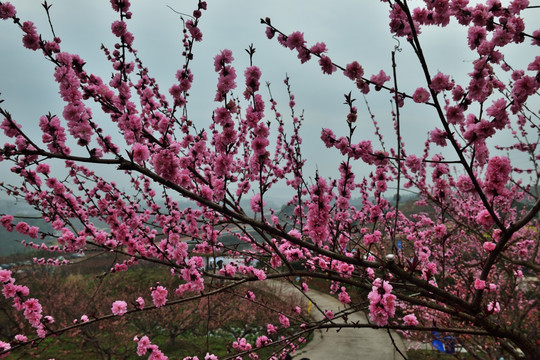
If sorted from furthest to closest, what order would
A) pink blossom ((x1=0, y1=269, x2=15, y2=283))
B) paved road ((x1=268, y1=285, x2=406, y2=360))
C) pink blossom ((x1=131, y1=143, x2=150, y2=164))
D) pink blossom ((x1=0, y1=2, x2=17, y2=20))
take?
paved road ((x1=268, y1=285, x2=406, y2=360)), pink blossom ((x1=0, y1=269, x2=15, y2=283)), pink blossom ((x1=0, y1=2, x2=17, y2=20)), pink blossom ((x1=131, y1=143, x2=150, y2=164))

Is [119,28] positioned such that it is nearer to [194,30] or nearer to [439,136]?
[194,30]

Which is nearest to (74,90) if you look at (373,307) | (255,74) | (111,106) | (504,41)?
(111,106)

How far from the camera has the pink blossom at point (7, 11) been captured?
104 inches

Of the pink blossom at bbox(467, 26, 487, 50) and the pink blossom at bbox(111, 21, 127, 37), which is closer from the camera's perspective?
the pink blossom at bbox(467, 26, 487, 50)

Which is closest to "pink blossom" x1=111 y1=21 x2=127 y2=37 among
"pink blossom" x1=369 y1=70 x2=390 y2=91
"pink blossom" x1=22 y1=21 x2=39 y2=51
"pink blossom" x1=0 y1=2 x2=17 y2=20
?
"pink blossom" x1=22 y1=21 x2=39 y2=51

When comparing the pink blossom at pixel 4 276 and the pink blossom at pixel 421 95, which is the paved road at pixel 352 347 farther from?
the pink blossom at pixel 421 95

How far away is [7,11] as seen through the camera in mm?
2662

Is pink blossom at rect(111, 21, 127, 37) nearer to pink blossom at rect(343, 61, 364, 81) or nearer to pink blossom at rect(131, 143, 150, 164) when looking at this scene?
pink blossom at rect(131, 143, 150, 164)

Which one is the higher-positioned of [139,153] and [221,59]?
[221,59]

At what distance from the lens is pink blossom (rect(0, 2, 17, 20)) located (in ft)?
8.69

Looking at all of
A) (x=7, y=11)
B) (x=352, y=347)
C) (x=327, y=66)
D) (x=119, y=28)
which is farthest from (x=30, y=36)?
(x=352, y=347)

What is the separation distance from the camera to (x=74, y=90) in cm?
254

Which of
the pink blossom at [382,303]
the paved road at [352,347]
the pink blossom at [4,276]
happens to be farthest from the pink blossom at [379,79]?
the paved road at [352,347]

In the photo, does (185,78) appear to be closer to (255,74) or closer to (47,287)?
(255,74)
